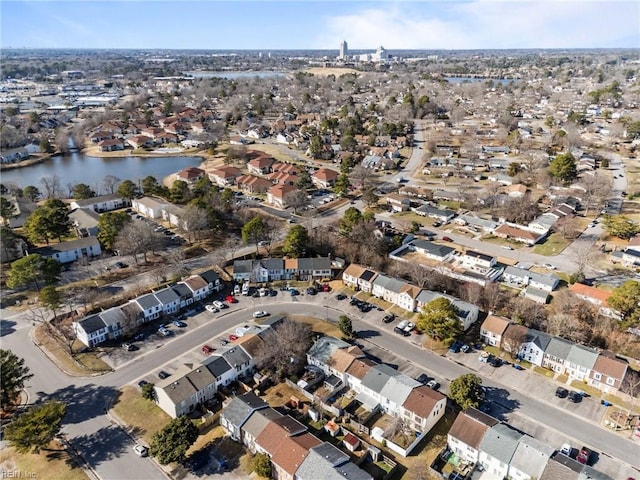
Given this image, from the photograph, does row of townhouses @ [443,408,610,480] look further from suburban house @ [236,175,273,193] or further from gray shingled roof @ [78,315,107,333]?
suburban house @ [236,175,273,193]

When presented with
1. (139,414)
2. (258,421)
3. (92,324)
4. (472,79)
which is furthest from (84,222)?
(472,79)

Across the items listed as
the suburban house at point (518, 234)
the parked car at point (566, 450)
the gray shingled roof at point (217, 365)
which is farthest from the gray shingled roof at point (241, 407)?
the suburban house at point (518, 234)

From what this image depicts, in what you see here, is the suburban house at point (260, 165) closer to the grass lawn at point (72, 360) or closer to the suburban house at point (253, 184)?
the suburban house at point (253, 184)

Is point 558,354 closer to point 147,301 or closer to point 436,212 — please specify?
point 436,212

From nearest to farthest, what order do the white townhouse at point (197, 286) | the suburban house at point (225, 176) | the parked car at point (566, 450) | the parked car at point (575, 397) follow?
the parked car at point (566, 450)
the parked car at point (575, 397)
the white townhouse at point (197, 286)
the suburban house at point (225, 176)

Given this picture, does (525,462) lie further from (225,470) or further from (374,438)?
(225,470)
